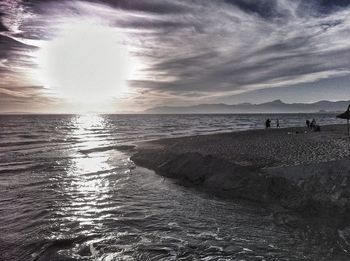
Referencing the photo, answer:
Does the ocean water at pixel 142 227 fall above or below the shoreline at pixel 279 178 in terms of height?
below

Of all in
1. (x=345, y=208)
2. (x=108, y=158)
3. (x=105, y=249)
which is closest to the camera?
(x=105, y=249)

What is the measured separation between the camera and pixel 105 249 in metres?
9.84

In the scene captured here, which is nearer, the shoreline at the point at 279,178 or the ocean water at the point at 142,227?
the ocean water at the point at 142,227

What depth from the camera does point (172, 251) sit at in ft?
31.7

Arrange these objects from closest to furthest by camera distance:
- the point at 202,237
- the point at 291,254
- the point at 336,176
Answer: the point at 291,254
the point at 202,237
the point at 336,176

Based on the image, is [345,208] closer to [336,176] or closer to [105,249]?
[336,176]

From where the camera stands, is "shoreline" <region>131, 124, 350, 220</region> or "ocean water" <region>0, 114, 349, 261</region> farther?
"shoreline" <region>131, 124, 350, 220</region>

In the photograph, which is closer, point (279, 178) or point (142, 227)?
point (142, 227)

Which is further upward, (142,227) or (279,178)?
(279,178)

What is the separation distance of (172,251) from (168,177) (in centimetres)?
1080

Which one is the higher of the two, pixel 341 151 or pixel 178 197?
pixel 341 151

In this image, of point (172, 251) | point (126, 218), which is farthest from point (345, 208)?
point (126, 218)

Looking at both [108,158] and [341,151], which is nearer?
[341,151]

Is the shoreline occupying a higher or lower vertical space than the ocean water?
higher
